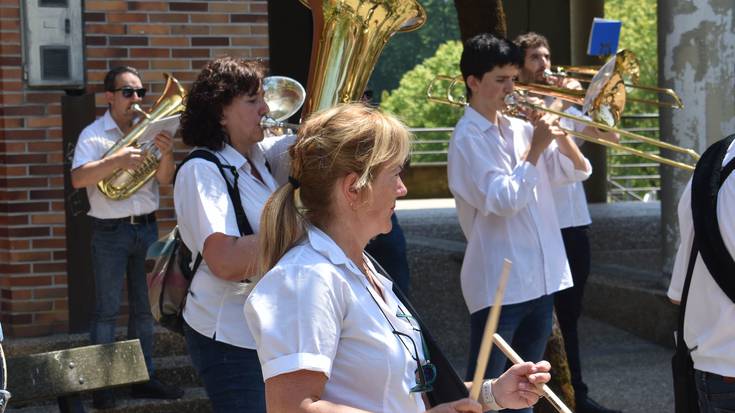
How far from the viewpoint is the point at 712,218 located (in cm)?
345

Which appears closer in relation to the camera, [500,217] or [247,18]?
[500,217]

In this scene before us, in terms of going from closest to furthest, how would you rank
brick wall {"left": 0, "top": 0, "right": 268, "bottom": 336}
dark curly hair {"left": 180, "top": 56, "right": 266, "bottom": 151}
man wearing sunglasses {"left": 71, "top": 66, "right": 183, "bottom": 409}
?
dark curly hair {"left": 180, "top": 56, "right": 266, "bottom": 151} < man wearing sunglasses {"left": 71, "top": 66, "right": 183, "bottom": 409} < brick wall {"left": 0, "top": 0, "right": 268, "bottom": 336}

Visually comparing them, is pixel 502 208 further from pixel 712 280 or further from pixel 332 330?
pixel 332 330

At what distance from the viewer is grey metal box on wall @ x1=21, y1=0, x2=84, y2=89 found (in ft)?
21.6

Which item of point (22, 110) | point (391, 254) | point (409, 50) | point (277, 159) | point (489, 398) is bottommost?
point (391, 254)

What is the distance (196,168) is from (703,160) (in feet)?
5.11

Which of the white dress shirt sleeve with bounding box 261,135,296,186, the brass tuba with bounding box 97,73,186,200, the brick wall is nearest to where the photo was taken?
the white dress shirt sleeve with bounding box 261,135,296,186

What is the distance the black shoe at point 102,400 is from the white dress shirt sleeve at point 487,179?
2.27 metres

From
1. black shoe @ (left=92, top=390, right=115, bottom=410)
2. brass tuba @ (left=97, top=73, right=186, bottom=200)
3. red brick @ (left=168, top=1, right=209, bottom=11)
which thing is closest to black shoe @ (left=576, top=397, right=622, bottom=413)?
black shoe @ (left=92, top=390, right=115, bottom=410)

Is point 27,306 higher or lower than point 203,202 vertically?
lower

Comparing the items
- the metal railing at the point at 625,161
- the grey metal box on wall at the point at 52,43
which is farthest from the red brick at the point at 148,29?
the metal railing at the point at 625,161

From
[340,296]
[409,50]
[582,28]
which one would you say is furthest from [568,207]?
[409,50]

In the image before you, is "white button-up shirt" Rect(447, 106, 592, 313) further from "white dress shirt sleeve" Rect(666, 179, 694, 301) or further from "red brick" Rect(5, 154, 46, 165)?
"red brick" Rect(5, 154, 46, 165)

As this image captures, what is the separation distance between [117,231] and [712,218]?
146 inches
